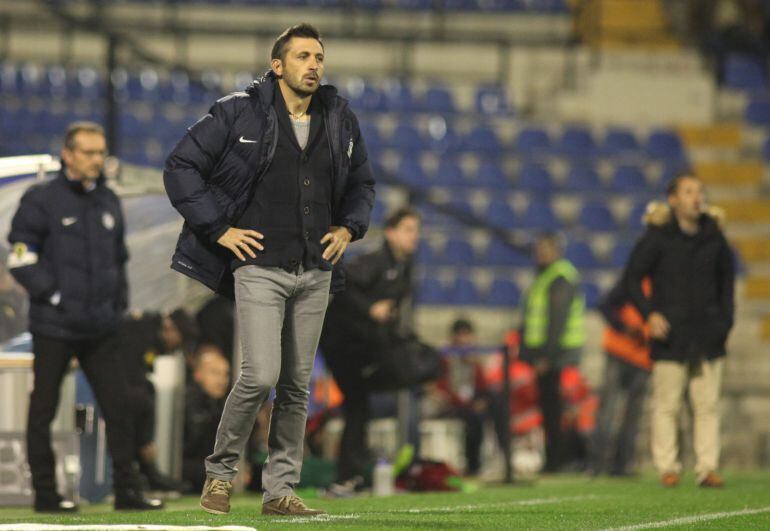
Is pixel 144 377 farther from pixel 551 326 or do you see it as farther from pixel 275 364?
pixel 551 326

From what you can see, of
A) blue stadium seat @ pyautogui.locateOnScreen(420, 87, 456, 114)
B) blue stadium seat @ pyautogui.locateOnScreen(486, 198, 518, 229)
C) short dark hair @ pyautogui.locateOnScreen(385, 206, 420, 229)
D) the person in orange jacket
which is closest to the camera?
short dark hair @ pyautogui.locateOnScreen(385, 206, 420, 229)

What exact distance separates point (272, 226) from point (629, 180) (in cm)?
1303

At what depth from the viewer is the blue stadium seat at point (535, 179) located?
18.7 meters

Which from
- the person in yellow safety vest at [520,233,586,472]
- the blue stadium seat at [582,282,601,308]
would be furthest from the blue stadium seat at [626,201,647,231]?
the person in yellow safety vest at [520,233,586,472]

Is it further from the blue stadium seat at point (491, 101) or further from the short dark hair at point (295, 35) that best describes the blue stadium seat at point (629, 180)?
the short dark hair at point (295, 35)

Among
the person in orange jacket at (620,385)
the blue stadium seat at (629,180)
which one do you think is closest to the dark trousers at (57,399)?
the person in orange jacket at (620,385)

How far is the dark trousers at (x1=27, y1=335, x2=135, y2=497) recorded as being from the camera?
317 inches

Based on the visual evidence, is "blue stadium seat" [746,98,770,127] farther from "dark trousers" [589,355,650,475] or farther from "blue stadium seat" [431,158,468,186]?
"dark trousers" [589,355,650,475]

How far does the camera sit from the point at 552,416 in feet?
43.7

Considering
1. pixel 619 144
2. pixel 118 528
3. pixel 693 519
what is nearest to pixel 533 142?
pixel 619 144

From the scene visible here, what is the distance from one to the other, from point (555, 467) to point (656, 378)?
3483 millimetres

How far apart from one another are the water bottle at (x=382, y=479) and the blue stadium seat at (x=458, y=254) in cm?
752

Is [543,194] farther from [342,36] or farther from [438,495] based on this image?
[438,495]

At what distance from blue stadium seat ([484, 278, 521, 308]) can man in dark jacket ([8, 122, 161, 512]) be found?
902 centimetres
